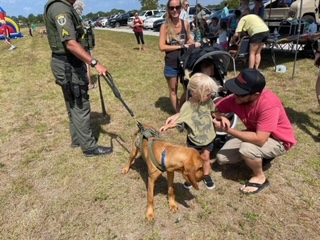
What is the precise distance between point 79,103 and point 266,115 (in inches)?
87.0

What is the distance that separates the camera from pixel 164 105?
228 inches

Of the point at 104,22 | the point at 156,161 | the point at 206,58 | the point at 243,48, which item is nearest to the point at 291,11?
the point at 243,48

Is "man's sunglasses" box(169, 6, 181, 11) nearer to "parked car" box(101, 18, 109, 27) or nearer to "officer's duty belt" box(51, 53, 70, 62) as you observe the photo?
"officer's duty belt" box(51, 53, 70, 62)

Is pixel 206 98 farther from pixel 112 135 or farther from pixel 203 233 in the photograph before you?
pixel 112 135

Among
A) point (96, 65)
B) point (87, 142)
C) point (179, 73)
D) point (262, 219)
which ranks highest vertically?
point (96, 65)

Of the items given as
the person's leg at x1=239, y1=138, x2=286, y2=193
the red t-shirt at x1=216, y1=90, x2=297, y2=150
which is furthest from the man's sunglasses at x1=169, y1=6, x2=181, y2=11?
the person's leg at x1=239, y1=138, x2=286, y2=193

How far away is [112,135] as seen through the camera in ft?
15.1

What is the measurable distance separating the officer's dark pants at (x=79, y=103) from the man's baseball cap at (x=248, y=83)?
1.82 meters

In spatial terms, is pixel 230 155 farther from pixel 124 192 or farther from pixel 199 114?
pixel 124 192

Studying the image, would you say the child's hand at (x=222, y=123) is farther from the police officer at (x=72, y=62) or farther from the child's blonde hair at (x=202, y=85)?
the police officer at (x=72, y=62)

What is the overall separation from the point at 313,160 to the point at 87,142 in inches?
120

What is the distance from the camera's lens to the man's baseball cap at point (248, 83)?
260 centimetres

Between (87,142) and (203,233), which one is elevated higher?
(87,142)

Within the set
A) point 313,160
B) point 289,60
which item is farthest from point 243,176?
point 289,60
